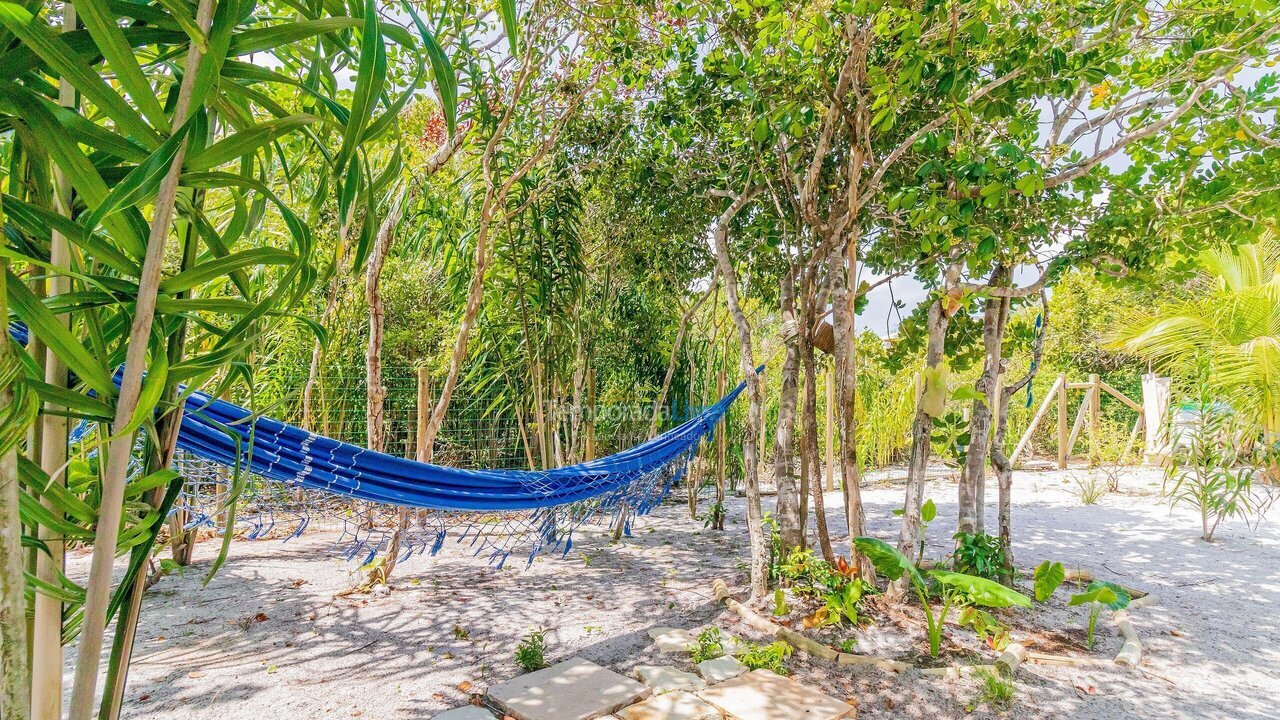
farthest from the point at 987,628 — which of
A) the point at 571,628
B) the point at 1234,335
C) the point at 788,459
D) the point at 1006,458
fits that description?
the point at 1234,335

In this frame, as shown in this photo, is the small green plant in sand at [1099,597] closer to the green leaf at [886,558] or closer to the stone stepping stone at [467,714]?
the green leaf at [886,558]

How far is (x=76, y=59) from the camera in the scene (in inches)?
16.5

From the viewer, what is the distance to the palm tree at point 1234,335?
4016mm

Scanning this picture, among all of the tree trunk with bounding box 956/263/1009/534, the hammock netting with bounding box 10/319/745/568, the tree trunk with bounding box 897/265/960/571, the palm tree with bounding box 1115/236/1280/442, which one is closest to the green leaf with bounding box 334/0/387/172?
the hammock netting with bounding box 10/319/745/568

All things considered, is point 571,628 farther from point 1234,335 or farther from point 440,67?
point 1234,335

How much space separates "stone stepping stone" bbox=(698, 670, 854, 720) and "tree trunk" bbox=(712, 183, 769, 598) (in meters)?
0.56

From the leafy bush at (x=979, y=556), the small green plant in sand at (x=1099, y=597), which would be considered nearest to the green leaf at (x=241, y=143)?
the small green plant in sand at (x=1099, y=597)

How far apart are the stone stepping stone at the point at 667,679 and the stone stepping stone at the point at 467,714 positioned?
1.44 ft

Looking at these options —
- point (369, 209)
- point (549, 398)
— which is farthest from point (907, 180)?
point (369, 209)

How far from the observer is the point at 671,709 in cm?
159

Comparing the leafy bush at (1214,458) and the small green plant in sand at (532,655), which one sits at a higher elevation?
the leafy bush at (1214,458)

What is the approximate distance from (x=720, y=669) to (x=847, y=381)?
1.07 meters

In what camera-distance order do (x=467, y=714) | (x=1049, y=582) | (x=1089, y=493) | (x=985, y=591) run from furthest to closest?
(x=1089, y=493) → (x=1049, y=582) → (x=985, y=591) → (x=467, y=714)

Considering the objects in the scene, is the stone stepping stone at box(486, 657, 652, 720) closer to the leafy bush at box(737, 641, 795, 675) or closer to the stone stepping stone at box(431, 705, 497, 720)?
the stone stepping stone at box(431, 705, 497, 720)
